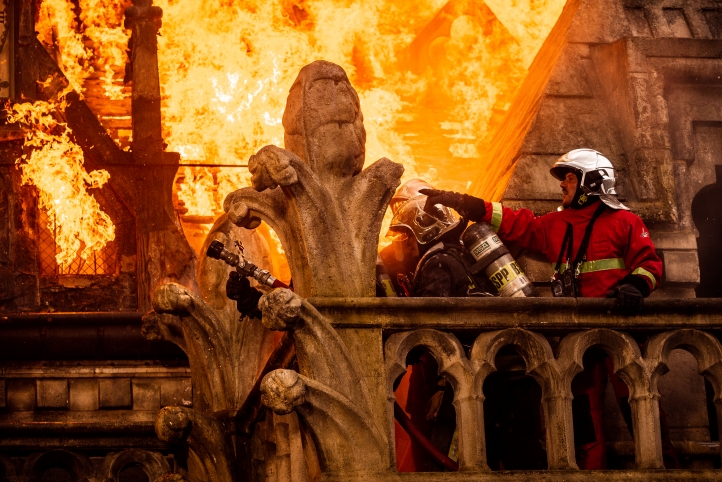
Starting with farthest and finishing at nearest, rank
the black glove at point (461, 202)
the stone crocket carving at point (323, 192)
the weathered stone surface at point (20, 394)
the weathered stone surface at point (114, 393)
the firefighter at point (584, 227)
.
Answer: the weathered stone surface at point (114, 393) < the weathered stone surface at point (20, 394) < the black glove at point (461, 202) < the firefighter at point (584, 227) < the stone crocket carving at point (323, 192)

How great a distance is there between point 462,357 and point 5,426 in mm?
5216

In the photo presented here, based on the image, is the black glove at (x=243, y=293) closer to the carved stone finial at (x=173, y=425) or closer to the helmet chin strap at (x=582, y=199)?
the carved stone finial at (x=173, y=425)

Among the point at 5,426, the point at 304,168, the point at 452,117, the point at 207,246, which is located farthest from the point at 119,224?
the point at 304,168

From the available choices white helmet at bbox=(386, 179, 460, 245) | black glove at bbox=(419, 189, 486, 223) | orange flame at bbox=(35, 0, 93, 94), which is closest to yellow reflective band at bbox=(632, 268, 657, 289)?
black glove at bbox=(419, 189, 486, 223)

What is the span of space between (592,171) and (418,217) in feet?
4.91

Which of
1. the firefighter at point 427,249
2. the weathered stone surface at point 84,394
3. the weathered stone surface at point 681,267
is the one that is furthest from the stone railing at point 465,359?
the weathered stone surface at point 84,394

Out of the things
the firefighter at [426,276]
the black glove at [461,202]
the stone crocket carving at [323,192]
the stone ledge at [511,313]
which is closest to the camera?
the stone ledge at [511,313]

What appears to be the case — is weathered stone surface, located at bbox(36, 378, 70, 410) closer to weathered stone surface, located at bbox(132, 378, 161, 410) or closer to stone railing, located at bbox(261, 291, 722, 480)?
weathered stone surface, located at bbox(132, 378, 161, 410)

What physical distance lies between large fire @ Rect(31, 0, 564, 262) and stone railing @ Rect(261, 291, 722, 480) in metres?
9.73

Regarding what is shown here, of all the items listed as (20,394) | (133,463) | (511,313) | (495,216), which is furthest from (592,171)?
(20,394)

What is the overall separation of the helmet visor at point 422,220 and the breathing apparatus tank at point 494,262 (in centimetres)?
56

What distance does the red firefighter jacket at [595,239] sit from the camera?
11381 mm

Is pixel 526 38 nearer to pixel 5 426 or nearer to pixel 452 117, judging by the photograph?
pixel 452 117

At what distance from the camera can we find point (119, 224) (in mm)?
19812
